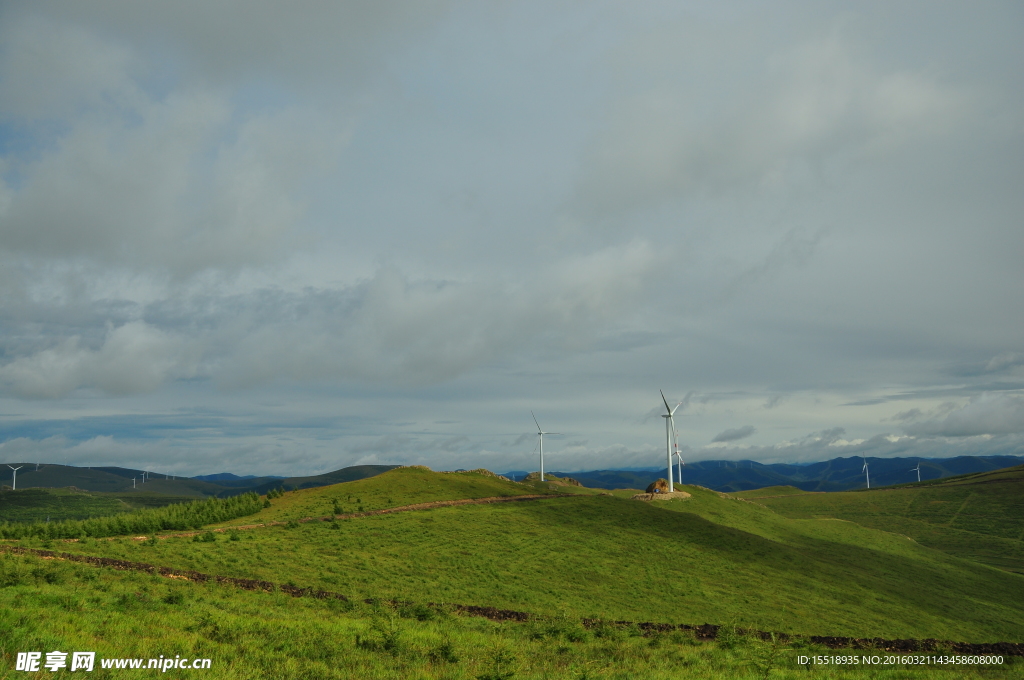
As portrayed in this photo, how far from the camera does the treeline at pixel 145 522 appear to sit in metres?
50.6

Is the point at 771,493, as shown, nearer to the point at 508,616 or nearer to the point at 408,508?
the point at 408,508

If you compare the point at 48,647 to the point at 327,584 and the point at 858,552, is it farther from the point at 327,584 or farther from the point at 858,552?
the point at 858,552

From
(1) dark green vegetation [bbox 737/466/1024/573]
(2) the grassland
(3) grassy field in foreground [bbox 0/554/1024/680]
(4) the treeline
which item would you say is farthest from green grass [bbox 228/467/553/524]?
(1) dark green vegetation [bbox 737/466/1024/573]

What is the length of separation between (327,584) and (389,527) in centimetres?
2224

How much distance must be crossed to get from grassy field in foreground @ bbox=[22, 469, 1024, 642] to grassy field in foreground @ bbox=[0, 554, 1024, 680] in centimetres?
805

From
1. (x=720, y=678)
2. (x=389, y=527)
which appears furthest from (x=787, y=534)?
(x=720, y=678)

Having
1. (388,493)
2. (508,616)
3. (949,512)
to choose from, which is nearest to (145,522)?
(388,493)

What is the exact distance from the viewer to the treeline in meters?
50.6

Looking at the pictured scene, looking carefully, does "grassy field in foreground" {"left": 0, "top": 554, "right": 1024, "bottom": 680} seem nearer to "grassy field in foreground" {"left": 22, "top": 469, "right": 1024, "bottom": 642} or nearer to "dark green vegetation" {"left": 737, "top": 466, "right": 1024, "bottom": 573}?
"grassy field in foreground" {"left": 22, "top": 469, "right": 1024, "bottom": 642}

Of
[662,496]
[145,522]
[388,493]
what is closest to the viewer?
[145,522]

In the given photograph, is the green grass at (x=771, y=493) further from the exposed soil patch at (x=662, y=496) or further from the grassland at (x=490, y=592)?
the exposed soil patch at (x=662, y=496)

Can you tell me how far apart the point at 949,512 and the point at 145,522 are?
168 metres

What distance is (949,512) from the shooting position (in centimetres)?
14362

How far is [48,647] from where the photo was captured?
16.2 m
